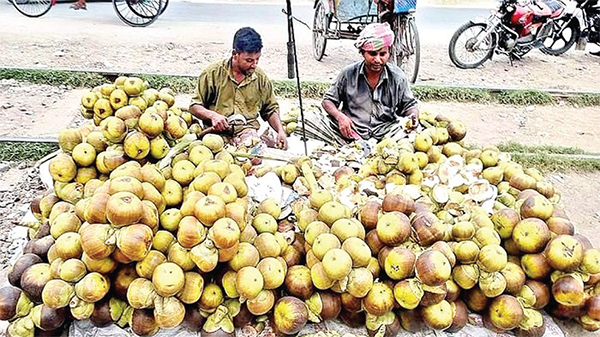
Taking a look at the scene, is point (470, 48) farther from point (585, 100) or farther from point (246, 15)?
point (246, 15)

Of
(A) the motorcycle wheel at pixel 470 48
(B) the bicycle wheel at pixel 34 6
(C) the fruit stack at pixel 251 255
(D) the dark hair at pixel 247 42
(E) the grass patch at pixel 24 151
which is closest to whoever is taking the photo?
(C) the fruit stack at pixel 251 255

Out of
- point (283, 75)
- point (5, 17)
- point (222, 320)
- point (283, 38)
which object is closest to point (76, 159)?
point (222, 320)

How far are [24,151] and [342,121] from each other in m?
2.84

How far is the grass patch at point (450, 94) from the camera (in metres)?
6.59

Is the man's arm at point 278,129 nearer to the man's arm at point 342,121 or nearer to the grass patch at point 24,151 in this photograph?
the man's arm at point 342,121

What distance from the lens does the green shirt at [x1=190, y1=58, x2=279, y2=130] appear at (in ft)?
13.0

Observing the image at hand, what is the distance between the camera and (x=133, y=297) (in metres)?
2.19

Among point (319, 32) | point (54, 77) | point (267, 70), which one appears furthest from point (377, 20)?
point (54, 77)

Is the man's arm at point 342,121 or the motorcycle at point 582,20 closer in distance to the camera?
the man's arm at point 342,121

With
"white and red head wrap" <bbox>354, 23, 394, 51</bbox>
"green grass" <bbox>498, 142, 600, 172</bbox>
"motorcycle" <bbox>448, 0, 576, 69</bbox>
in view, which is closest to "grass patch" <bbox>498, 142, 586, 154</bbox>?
"green grass" <bbox>498, 142, 600, 172</bbox>

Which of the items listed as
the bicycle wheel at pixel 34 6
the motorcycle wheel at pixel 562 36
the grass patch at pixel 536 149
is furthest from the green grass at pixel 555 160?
the bicycle wheel at pixel 34 6

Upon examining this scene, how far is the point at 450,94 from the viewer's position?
662 cm

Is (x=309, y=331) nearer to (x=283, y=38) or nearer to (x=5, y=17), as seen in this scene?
(x=283, y=38)

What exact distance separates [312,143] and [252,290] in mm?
2023
